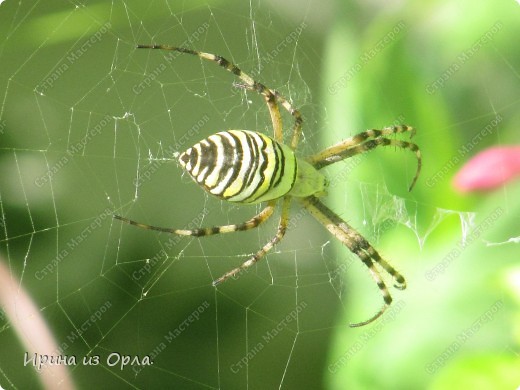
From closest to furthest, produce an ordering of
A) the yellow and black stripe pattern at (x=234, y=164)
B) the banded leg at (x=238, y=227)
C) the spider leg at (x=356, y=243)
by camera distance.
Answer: the yellow and black stripe pattern at (x=234, y=164) < the banded leg at (x=238, y=227) < the spider leg at (x=356, y=243)

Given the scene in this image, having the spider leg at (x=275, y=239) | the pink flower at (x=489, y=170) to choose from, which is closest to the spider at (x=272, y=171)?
the spider leg at (x=275, y=239)

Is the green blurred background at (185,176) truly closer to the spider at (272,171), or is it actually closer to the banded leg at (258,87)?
the spider at (272,171)

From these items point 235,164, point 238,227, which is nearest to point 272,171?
point 235,164

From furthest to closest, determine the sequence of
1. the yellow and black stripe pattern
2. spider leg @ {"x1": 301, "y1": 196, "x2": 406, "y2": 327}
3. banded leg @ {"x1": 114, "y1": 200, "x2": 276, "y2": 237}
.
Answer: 1. spider leg @ {"x1": 301, "y1": 196, "x2": 406, "y2": 327}
2. banded leg @ {"x1": 114, "y1": 200, "x2": 276, "y2": 237}
3. the yellow and black stripe pattern

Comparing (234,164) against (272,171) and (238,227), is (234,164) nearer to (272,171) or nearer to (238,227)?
(272,171)

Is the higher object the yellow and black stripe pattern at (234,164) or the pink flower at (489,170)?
the yellow and black stripe pattern at (234,164)

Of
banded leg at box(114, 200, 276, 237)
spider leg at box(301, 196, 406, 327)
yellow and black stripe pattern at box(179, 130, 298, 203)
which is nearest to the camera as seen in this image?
yellow and black stripe pattern at box(179, 130, 298, 203)

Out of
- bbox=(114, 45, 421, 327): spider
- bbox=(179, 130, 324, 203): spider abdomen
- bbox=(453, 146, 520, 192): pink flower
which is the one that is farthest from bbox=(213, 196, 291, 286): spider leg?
bbox=(453, 146, 520, 192): pink flower

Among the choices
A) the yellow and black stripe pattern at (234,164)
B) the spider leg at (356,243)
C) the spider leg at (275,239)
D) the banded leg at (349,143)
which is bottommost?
the spider leg at (356,243)

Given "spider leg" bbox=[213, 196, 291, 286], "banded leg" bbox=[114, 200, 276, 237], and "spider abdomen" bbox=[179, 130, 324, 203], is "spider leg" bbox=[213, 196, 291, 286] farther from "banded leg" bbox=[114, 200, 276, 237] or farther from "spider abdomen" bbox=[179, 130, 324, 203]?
"spider abdomen" bbox=[179, 130, 324, 203]
